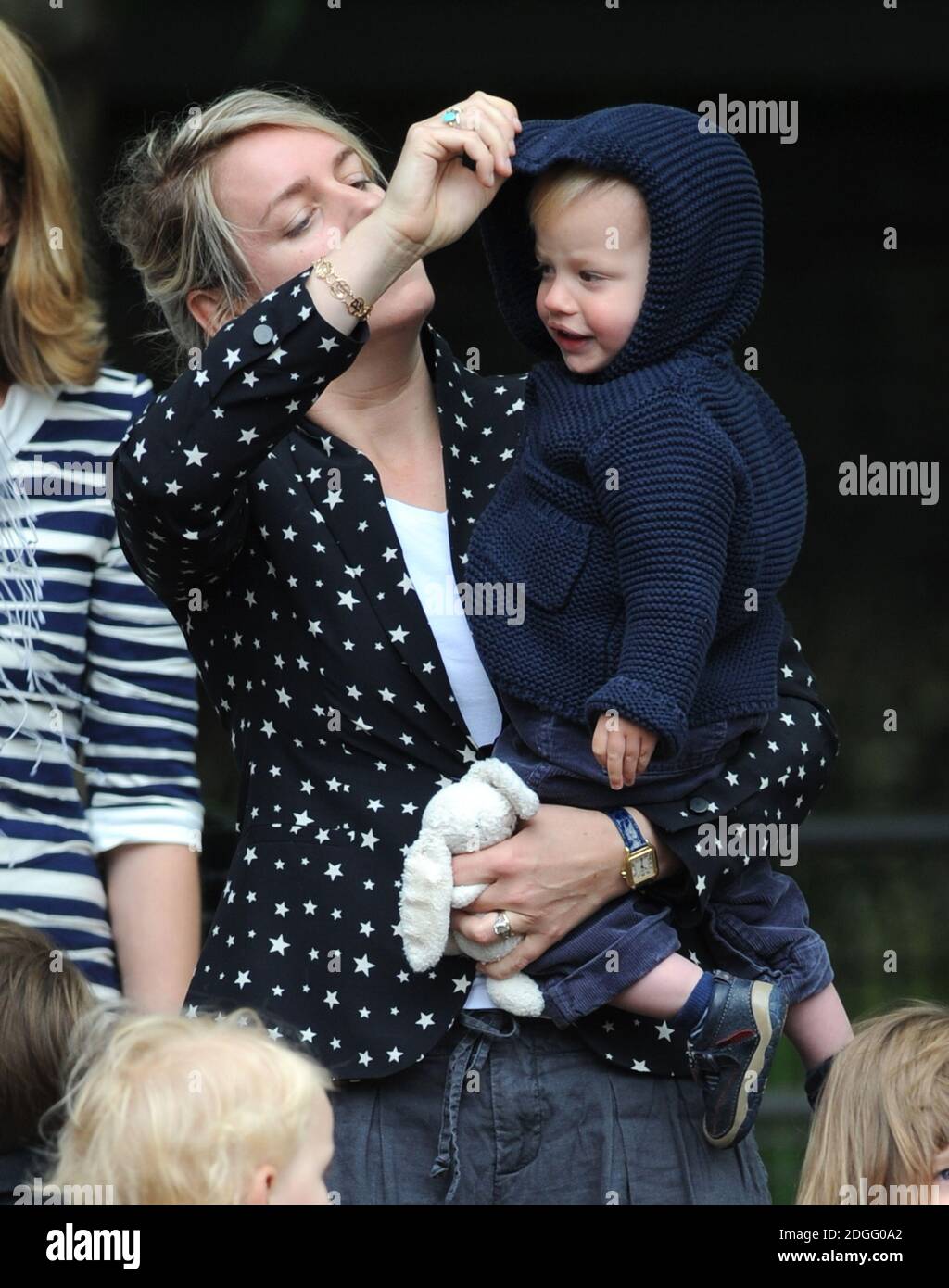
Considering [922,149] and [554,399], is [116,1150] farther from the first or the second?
[922,149]

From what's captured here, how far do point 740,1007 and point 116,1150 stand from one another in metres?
0.76

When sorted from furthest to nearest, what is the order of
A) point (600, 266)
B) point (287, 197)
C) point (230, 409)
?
point (287, 197) < point (600, 266) < point (230, 409)

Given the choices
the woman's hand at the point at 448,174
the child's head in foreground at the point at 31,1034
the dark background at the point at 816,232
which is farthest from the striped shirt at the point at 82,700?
the dark background at the point at 816,232

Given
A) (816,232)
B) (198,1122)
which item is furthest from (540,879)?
(816,232)

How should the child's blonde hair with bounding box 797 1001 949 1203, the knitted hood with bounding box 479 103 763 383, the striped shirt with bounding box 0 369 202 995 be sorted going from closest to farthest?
the child's blonde hair with bounding box 797 1001 949 1203 < the knitted hood with bounding box 479 103 763 383 < the striped shirt with bounding box 0 369 202 995

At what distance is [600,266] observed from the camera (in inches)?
90.7

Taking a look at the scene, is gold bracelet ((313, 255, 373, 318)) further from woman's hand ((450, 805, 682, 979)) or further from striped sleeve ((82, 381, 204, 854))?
striped sleeve ((82, 381, 204, 854))

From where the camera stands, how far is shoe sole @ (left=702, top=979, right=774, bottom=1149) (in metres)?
2.28

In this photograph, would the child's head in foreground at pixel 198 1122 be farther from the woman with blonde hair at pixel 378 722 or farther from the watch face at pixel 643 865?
the watch face at pixel 643 865

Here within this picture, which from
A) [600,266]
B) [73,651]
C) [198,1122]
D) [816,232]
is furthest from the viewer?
[816,232]

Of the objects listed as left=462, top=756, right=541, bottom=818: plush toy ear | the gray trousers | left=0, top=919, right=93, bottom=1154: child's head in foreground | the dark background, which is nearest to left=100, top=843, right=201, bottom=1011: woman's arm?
left=0, top=919, right=93, bottom=1154: child's head in foreground

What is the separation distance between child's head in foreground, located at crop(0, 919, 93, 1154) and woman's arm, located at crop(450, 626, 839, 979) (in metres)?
0.50

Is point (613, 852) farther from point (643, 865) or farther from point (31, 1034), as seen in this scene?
point (31, 1034)

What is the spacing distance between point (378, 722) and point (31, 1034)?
556mm
